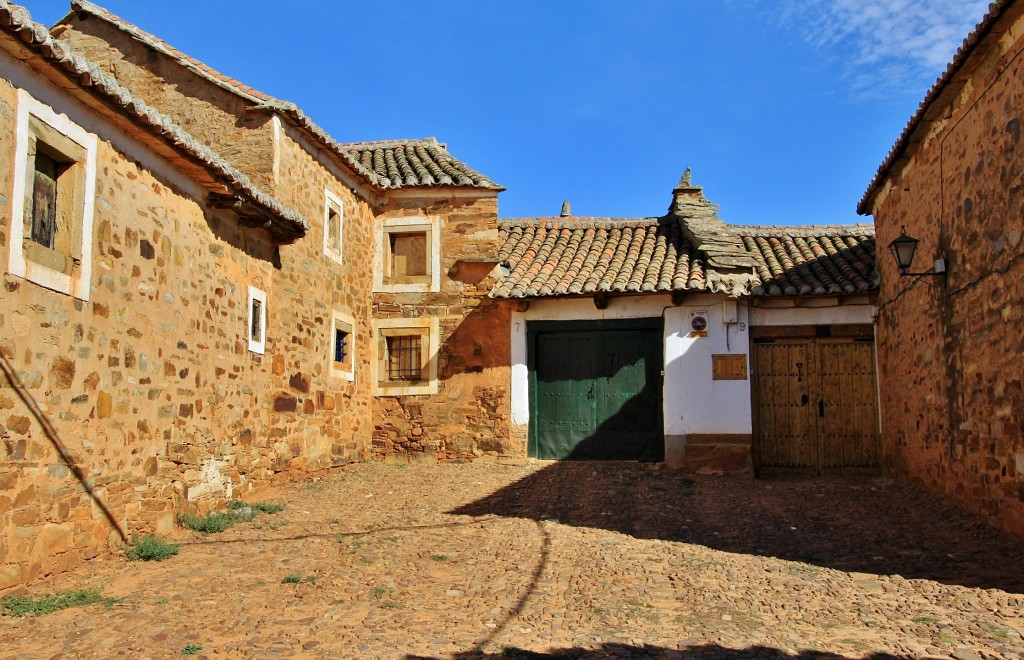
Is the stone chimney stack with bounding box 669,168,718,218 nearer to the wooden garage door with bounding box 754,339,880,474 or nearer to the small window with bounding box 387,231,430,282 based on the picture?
the wooden garage door with bounding box 754,339,880,474

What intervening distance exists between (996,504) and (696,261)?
618 cm

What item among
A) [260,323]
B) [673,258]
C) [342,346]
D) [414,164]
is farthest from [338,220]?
[673,258]

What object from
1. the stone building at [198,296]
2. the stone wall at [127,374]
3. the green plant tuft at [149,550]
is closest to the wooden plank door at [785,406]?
the stone building at [198,296]

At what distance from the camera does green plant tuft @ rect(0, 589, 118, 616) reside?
17.2 feet

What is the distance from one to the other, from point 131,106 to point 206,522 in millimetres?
3905

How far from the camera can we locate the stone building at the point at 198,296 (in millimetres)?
5820

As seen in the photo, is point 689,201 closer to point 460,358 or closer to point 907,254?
point 460,358

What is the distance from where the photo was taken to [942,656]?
16.1 feet

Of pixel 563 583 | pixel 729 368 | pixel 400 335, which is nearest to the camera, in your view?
pixel 563 583

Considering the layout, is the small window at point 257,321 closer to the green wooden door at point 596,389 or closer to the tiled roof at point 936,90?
the green wooden door at point 596,389

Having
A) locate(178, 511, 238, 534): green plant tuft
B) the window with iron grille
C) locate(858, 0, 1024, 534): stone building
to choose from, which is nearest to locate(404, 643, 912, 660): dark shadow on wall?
locate(858, 0, 1024, 534): stone building

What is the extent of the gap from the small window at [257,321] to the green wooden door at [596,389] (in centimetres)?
446

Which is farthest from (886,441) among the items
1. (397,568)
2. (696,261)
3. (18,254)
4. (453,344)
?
(18,254)

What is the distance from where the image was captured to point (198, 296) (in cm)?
824
